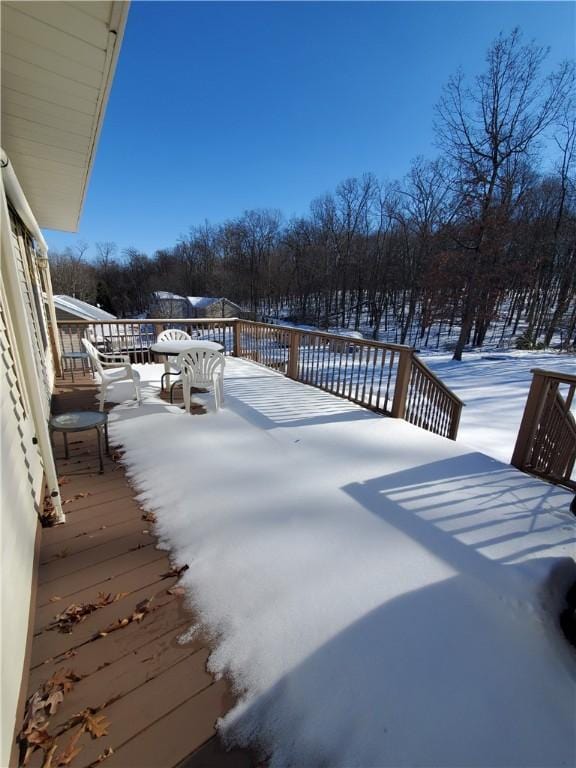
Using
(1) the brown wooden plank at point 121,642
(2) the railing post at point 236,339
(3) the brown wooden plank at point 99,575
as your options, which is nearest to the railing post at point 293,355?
(2) the railing post at point 236,339

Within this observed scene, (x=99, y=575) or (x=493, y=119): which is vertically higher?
(x=493, y=119)

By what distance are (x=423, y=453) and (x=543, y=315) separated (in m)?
21.7

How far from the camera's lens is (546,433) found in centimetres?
293

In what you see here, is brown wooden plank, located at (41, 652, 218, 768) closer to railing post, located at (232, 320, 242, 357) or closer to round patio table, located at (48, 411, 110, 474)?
round patio table, located at (48, 411, 110, 474)

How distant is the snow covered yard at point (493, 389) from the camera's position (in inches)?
227

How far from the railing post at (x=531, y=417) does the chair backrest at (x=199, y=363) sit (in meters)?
3.15

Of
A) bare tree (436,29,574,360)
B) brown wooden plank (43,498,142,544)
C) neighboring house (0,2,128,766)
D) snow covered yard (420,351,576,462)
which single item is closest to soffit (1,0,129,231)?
neighboring house (0,2,128,766)

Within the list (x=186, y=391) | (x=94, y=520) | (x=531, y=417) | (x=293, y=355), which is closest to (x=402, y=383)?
(x=531, y=417)

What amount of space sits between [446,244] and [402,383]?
14.8 metres

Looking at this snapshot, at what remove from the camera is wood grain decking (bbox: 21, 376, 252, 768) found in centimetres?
107

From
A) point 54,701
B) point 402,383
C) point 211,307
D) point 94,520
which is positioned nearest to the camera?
point 54,701

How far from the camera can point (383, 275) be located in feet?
79.0

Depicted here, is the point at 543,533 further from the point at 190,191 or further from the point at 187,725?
the point at 190,191

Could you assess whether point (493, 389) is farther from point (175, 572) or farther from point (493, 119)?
point (493, 119)
